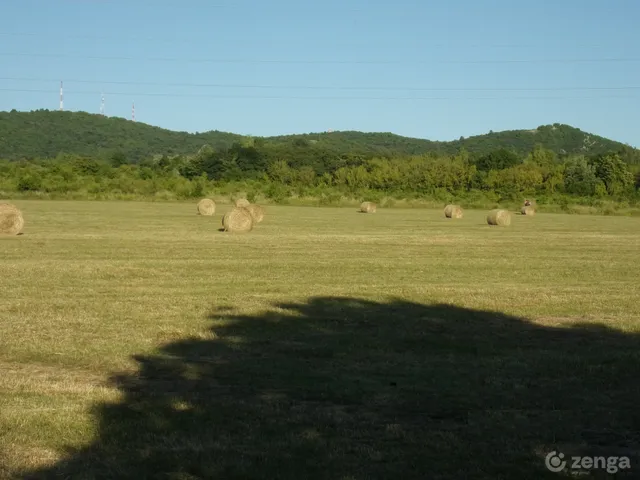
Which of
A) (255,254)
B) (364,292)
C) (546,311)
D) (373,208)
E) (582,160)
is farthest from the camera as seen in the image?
(582,160)

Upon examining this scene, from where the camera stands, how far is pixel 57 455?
6.18 meters

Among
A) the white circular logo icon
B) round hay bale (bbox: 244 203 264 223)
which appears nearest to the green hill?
round hay bale (bbox: 244 203 264 223)

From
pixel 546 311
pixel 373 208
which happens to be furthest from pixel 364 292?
pixel 373 208

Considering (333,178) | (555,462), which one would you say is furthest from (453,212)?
(333,178)

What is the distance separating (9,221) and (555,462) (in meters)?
26.0

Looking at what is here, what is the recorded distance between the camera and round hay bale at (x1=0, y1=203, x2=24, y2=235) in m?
28.9

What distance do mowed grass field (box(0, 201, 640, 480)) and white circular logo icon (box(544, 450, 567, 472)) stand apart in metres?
0.08

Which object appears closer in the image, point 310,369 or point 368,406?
point 368,406

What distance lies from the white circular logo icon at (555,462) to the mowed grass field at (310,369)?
3.3 inches

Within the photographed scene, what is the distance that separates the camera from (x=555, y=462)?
6020 millimetres

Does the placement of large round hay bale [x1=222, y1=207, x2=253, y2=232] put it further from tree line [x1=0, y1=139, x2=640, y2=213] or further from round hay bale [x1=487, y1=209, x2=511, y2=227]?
tree line [x1=0, y1=139, x2=640, y2=213]

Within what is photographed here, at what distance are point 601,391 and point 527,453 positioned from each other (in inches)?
88.8

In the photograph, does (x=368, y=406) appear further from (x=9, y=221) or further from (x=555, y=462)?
(x=9, y=221)

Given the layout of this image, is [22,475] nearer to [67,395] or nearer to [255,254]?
[67,395]
